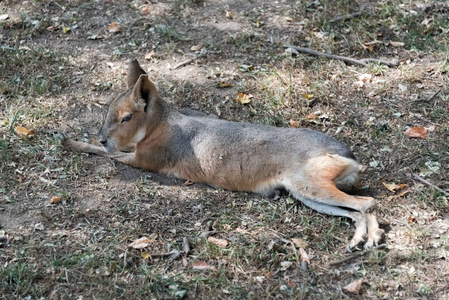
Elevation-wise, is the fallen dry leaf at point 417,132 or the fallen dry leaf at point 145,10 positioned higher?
the fallen dry leaf at point 145,10

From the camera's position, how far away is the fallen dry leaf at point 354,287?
409cm

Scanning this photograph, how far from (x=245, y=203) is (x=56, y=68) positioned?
3305 millimetres

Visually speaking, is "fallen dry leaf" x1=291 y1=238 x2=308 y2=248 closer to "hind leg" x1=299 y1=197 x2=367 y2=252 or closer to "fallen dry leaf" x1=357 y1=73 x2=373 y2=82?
"hind leg" x1=299 y1=197 x2=367 y2=252

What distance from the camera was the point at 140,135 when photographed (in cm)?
554

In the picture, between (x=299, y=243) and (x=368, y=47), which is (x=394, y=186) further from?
(x=368, y=47)

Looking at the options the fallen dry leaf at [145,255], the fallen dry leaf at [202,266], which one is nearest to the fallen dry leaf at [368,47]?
the fallen dry leaf at [202,266]

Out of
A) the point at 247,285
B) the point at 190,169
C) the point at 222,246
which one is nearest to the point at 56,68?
the point at 190,169

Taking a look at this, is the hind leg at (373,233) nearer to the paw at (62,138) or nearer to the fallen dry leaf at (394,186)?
the fallen dry leaf at (394,186)

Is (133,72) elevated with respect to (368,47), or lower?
elevated

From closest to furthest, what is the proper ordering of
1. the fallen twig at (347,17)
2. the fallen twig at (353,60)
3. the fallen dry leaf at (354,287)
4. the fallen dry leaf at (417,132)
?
1. the fallen dry leaf at (354,287)
2. the fallen dry leaf at (417,132)
3. the fallen twig at (353,60)
4. the fallen twig at (347,17)

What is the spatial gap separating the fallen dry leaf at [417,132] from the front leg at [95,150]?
9.25 ft

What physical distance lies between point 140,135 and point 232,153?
0.96 m

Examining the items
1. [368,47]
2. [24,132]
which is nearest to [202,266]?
[24,132]

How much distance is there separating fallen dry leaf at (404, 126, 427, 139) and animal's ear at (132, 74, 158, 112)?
2630mm
